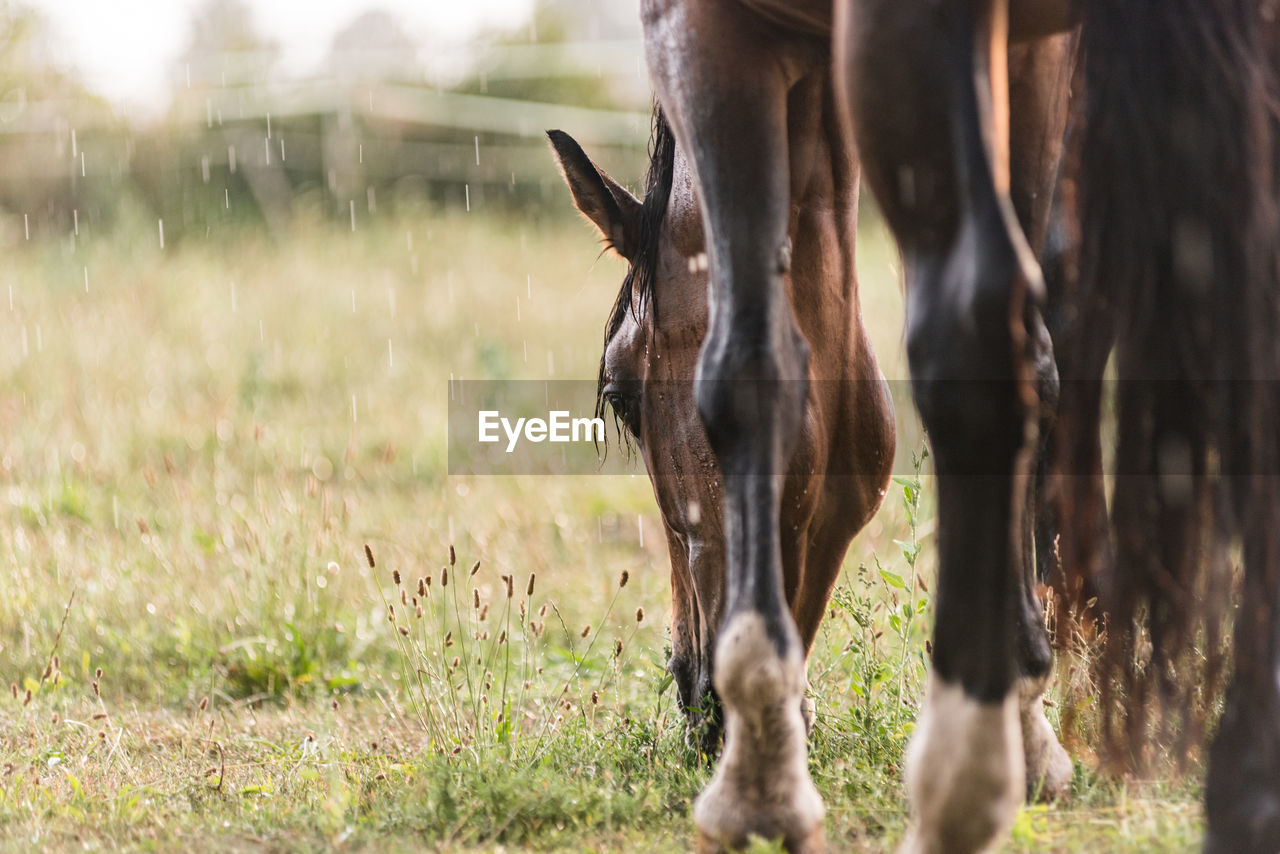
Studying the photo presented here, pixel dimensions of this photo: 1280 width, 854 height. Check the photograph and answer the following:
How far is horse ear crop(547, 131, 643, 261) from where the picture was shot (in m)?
3.27

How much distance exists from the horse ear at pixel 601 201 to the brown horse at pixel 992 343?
2.62 feet

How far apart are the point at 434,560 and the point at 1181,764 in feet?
12.5

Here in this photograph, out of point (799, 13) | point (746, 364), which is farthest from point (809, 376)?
point (799, 13)

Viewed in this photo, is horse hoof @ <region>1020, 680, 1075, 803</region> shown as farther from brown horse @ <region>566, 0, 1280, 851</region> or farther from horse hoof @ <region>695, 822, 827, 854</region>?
horse hoof @ <region>695, 822, 827, 854</region>

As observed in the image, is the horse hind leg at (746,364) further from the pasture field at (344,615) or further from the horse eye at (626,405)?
the horse eye at (626,405)

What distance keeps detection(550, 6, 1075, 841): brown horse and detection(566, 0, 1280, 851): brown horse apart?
0.34m

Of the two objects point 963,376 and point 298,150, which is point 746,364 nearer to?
point 963,376

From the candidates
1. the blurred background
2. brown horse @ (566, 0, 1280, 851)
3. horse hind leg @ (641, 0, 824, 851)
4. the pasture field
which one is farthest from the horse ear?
the blurred background

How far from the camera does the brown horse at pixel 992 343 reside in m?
1.99

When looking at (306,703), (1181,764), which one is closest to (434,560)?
(306,703)

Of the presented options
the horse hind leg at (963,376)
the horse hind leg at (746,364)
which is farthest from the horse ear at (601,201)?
the horse hind leg at (963,376)

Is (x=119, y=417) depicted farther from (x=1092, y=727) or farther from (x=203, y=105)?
(x=203, y=105)

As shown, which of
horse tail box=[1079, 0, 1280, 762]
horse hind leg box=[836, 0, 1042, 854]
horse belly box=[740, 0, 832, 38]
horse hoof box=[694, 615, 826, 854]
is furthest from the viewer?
horse belly box=[740, 0, 832, 38]

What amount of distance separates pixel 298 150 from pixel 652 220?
15.4 metres
